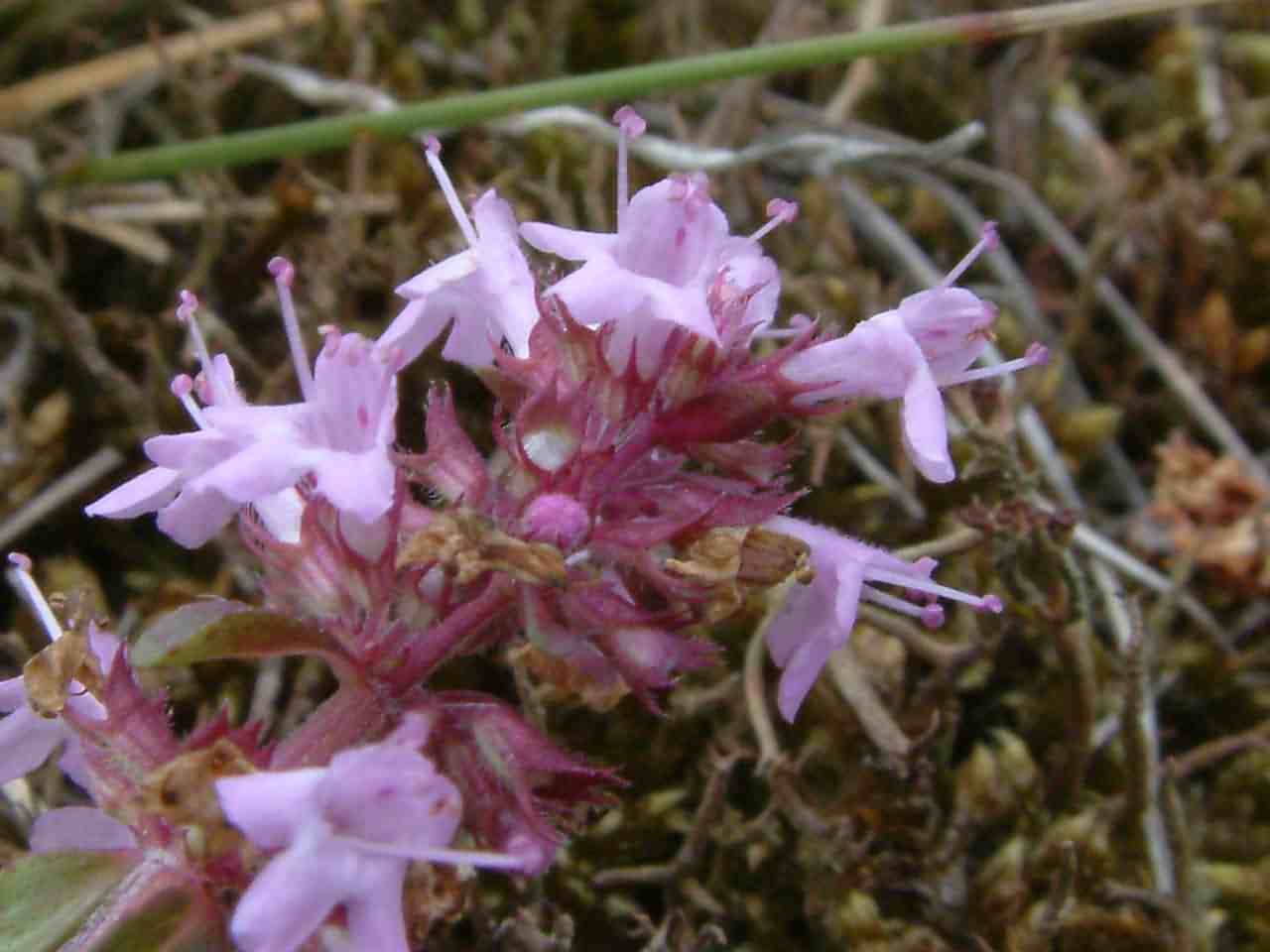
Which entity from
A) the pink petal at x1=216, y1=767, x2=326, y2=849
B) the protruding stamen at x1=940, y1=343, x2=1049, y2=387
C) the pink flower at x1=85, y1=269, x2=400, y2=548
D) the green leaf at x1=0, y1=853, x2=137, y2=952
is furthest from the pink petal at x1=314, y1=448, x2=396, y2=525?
the protruding stamen at x1=940, y1=343, x2=1049, y2=387

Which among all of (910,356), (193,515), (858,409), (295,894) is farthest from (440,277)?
(858,409)

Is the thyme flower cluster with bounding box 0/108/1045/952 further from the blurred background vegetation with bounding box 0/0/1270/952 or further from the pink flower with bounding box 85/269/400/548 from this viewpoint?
the blurred background vegetation with bounding box 0/0/1270/952

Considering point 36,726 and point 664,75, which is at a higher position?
point 664,75

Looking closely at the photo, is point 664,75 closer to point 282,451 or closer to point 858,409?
point 858,409

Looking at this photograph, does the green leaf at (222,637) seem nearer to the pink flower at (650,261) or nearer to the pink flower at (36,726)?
the pink flower at (36,726)

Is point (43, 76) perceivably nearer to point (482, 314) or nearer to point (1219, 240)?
point (482, 314)
